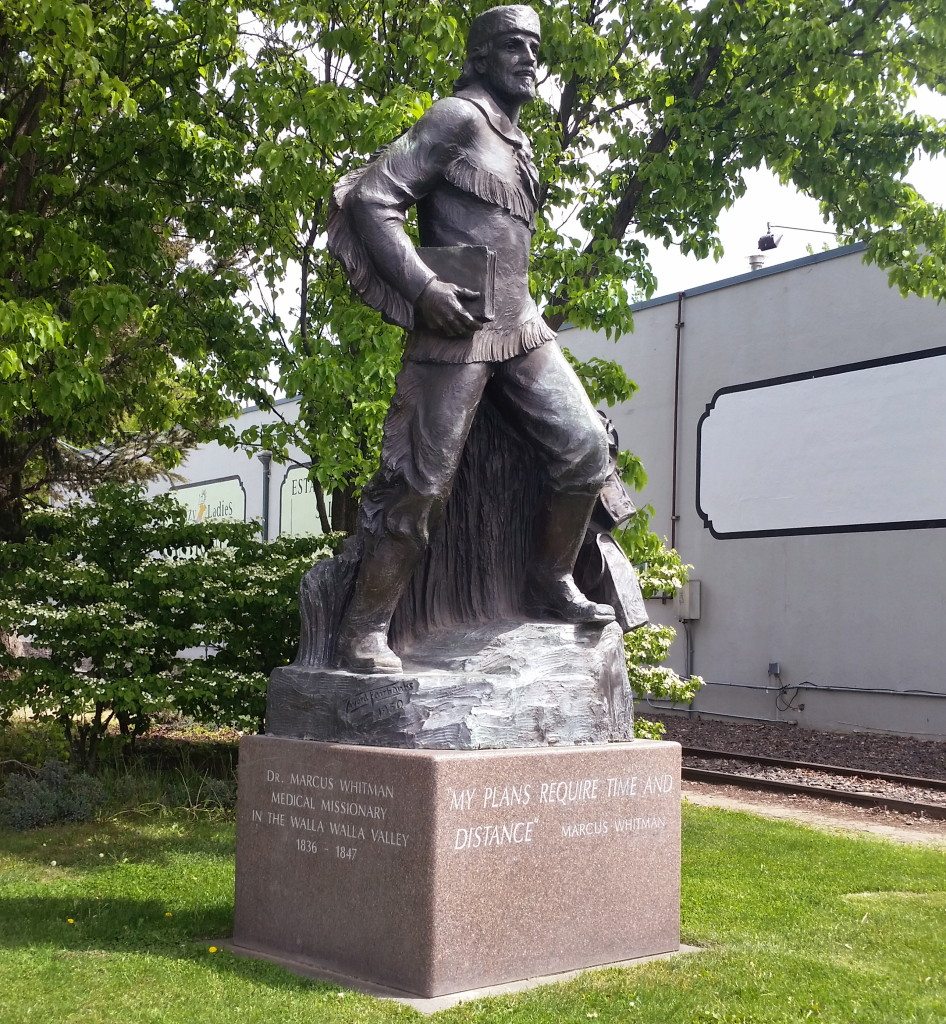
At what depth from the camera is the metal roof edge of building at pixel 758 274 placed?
1847 centimetres

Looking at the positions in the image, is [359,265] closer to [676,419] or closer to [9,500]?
[9,500]

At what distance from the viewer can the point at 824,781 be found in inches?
542

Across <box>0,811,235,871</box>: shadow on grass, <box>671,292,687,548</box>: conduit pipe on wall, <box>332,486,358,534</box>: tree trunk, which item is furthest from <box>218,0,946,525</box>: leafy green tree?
<box>671,292,687,548</box>: conduit pipe on wall

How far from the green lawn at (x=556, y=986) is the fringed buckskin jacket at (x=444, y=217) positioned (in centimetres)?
263

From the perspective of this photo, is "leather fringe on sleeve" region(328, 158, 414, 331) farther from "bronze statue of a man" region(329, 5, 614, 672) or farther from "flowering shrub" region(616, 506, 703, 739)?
"flowering shrub" region(616, 506, 703, 739)

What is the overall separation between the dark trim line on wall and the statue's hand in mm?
12849

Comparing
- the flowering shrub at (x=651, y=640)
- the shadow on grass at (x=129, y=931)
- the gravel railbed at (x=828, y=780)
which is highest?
the flowering shrub at (x=651, y=640)

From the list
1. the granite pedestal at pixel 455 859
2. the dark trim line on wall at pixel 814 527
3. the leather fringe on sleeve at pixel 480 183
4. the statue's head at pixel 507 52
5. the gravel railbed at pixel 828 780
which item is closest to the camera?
the granite pedestal at pixel 455 859

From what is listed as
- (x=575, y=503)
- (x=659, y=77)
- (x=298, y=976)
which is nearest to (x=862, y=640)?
(x=659, y=77)

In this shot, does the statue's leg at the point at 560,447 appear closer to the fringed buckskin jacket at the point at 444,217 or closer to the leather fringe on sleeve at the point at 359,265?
the fringed buckskin jacket at the point at 444,217

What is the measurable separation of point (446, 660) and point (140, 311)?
5.58 meters

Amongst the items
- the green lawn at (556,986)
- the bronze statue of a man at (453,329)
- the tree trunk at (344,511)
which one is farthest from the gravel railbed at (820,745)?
the bronze statue of a man at (453,329)

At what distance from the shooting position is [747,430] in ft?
66.7

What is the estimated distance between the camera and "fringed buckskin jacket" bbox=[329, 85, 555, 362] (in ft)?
18.7
